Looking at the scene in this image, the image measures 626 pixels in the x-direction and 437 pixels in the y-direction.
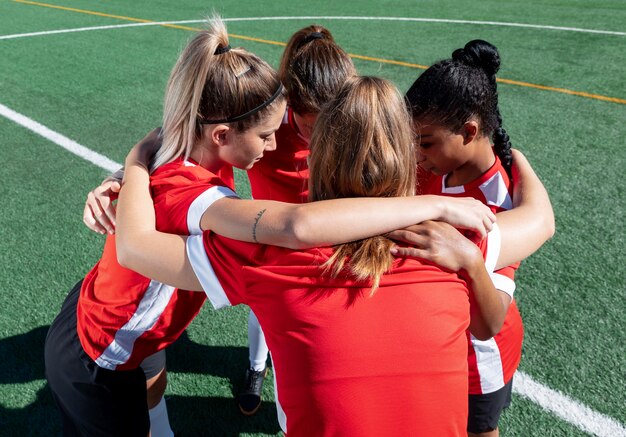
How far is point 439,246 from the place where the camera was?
1.39 meters

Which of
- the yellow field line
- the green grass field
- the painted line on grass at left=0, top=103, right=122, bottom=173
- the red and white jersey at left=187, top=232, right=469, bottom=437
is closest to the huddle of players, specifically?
the red and white jersey at left=187, top=232, right=469, bottom=437

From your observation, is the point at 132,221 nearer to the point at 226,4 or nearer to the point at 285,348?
the point at 285,348

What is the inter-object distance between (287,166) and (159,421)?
1.33 m

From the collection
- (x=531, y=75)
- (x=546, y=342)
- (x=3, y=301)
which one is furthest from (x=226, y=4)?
(x=546, y=342)

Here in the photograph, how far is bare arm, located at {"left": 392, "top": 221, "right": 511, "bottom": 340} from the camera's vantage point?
1386 millimetres

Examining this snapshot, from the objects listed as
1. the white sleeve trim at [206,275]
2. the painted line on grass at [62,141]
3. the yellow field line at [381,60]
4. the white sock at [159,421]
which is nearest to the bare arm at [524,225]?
the white sleeve trim at [206,275]

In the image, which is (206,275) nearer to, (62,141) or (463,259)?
(463,259)

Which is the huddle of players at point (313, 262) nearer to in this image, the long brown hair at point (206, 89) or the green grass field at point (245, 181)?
the long brown hair at point (206, 89)

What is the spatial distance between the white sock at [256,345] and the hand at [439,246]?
1.65 m

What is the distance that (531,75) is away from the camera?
8102 millimetres

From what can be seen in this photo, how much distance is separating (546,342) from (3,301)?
11.3ft

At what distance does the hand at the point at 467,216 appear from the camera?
4.97 feet

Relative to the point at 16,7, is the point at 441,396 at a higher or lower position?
higher

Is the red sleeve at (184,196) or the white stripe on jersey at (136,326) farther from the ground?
the red sleeve at (184,196)
